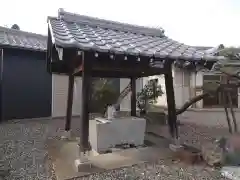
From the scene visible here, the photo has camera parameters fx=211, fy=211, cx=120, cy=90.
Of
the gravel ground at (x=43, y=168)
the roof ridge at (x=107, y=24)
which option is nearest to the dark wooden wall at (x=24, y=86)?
the gravel ground at (x=43, y=168)

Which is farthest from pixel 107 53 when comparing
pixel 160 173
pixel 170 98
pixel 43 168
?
pixel 43 168

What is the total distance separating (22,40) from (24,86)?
2.45 m

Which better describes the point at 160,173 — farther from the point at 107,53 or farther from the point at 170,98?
the point at 107,53

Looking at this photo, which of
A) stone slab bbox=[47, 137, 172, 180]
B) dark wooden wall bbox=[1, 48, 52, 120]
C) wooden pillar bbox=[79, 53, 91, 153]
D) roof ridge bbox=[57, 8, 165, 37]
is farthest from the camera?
dark wooden wall bbox=[1, 48, 52, 120]

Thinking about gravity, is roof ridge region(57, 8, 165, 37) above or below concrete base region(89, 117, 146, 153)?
above

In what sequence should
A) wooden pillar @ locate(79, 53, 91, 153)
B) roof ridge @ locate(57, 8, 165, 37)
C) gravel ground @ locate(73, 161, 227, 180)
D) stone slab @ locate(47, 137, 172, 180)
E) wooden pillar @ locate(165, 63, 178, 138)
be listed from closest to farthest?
gravel ground @ locate(73, 161, 227, 180) < stone slab @ locate(47, 137, 172, 180) < wooden pillar @ locate(79, 53, 91, 153) < wooden pillar @ locate(165, 63, 178, 138) < roof ridge @ locate(57, 8, 165, 37)

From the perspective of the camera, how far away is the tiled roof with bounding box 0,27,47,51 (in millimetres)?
9584

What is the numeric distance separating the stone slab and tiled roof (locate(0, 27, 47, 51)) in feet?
19.7

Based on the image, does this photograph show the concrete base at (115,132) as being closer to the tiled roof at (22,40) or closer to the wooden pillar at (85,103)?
the wooden pillar at (85,103)

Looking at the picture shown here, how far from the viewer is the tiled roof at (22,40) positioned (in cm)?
958

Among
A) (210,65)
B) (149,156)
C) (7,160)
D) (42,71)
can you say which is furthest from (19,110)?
(210,65)

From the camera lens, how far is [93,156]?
4523 millimetres

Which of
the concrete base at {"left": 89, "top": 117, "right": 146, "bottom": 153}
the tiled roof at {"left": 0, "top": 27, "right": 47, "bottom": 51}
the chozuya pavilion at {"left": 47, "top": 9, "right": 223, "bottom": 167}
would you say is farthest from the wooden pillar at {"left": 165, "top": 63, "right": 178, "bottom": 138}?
the tiled roof at {"left": 0, "top": 27, "right": 47, "bottom": 51}

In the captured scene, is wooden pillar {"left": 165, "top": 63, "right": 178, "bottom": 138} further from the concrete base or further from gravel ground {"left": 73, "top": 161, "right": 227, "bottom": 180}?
gravel ground {"left": 73, "top": 161, "right": 227, "bottom": 180}
